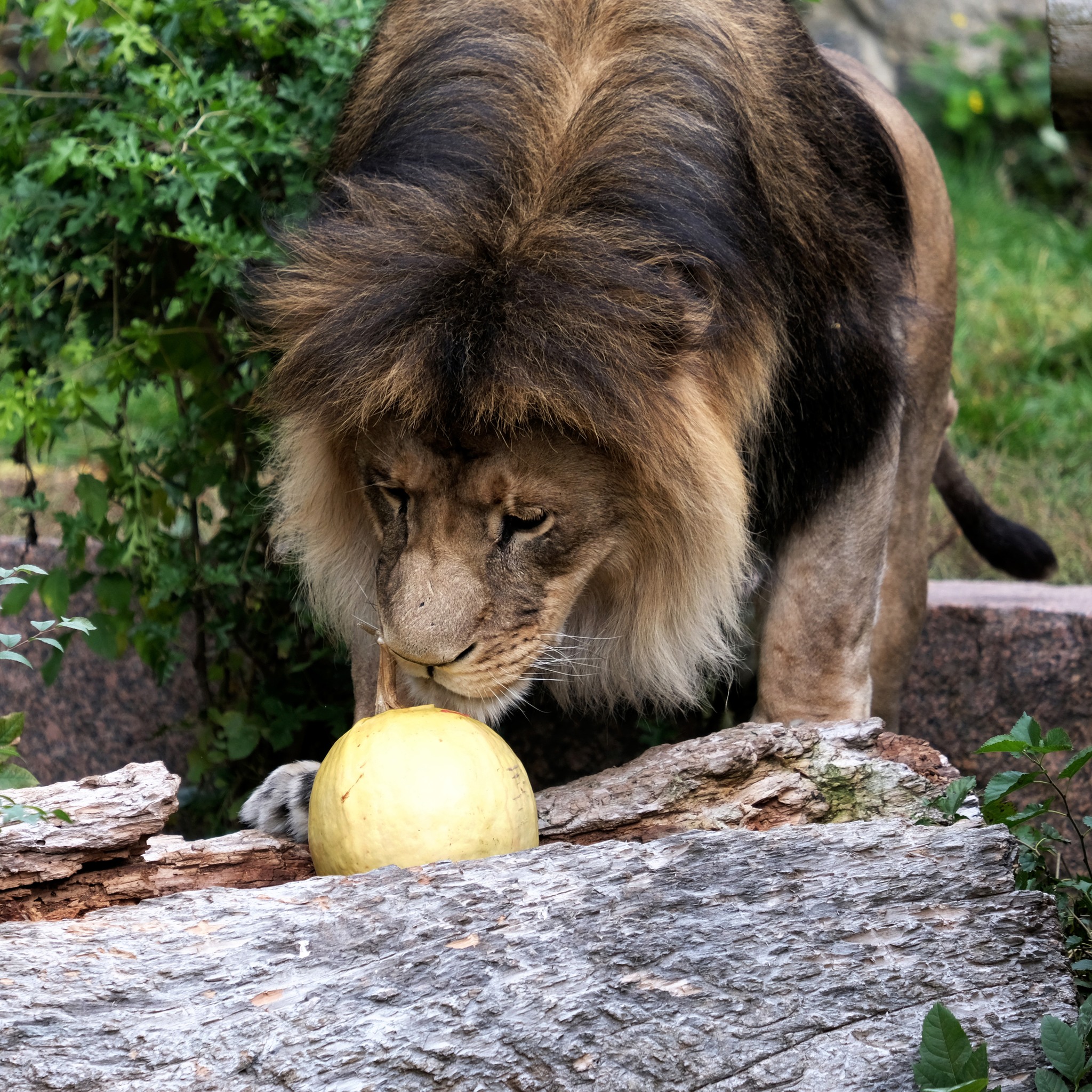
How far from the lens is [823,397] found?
8.63 ft

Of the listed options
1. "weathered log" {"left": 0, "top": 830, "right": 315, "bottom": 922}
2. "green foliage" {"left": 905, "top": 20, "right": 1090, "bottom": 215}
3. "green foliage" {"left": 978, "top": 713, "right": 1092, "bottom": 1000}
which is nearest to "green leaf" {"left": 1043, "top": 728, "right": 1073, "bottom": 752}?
"green foliage" {"left": 978, "top": 713, "right": 1092, "bottom": 1000}

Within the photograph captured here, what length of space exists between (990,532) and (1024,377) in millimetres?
2210

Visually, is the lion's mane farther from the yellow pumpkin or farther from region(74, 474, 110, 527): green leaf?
region(74, 474, 110, 527): green leaf

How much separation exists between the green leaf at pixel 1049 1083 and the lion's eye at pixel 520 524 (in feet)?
3.53

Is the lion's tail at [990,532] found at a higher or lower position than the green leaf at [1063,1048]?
lower

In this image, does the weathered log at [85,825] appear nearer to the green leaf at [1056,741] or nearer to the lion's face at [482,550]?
the lion's face at [482,550]

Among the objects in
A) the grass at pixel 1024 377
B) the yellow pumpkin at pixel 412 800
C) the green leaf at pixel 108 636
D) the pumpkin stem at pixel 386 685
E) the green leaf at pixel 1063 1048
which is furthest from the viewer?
the grass at pixel 1024 377

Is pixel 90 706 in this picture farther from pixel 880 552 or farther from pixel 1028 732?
pixel 1028 732

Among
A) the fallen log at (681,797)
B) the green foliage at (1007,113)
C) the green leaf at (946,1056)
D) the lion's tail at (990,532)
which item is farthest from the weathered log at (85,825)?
the green foliage at (1007,113)

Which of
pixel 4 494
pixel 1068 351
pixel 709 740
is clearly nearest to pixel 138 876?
pixel 709 740

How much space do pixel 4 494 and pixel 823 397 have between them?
4.09 meters

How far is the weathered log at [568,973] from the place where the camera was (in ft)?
5.51

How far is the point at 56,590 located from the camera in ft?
10.9

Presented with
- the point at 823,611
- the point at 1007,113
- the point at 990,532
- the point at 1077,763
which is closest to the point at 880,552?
the point at 823,611
